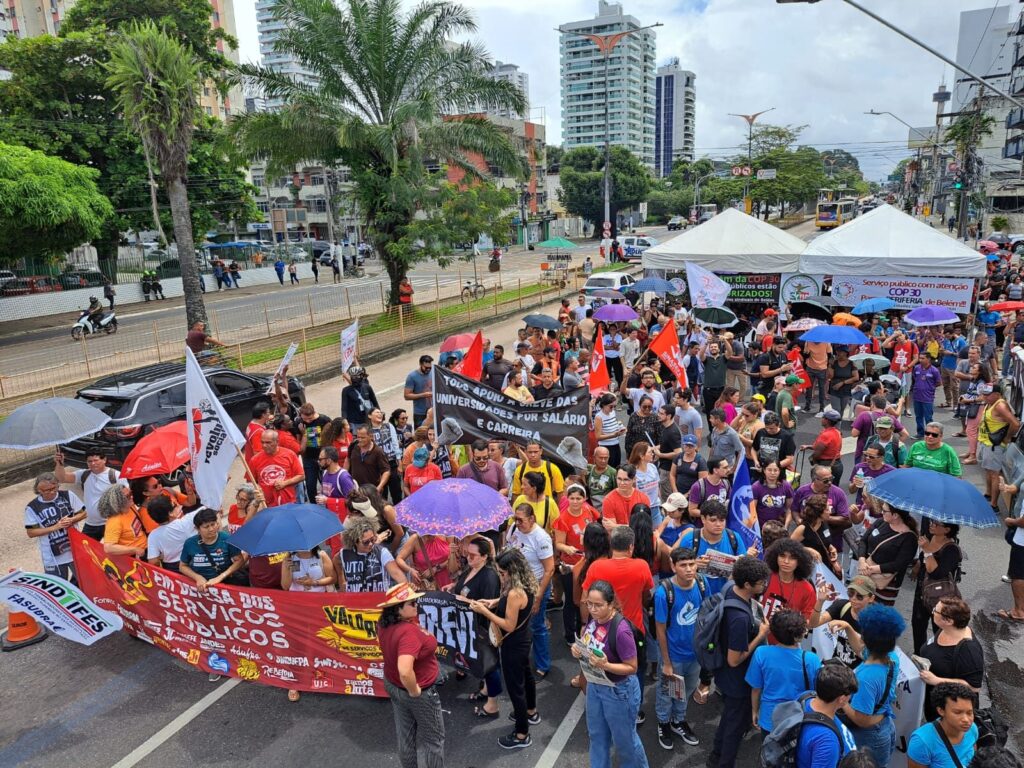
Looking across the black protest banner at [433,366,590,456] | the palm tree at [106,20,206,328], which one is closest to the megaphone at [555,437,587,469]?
the black protest banner at [433,366,590,456]

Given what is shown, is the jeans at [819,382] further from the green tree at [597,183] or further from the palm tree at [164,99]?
the green tree at [597,183]

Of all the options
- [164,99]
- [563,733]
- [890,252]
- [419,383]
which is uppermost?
[164,99]

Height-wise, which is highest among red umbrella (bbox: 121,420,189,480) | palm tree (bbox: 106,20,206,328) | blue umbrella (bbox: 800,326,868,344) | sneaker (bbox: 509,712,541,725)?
palm tree (bbox: 106,20,206,328)

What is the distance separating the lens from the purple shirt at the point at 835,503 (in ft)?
21.6

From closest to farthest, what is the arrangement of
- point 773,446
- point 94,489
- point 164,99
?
point 94,489 → point 773,446 → point 164,99

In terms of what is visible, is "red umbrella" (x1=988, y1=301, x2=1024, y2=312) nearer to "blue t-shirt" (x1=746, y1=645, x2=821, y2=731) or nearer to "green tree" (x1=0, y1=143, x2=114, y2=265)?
"blue t-shirt" (x1=746, y1=645, x2=821, y2=731)

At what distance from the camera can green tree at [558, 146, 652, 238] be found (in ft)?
242

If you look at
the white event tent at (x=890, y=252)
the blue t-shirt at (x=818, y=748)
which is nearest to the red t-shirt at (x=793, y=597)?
the blue t-shirt at (x=818, y=748)

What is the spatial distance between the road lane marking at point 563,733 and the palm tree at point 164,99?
16763 mm

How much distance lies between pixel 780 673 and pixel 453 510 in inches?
98.4

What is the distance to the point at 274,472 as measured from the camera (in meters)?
7.92

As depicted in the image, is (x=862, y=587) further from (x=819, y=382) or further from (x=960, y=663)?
(x=819, y=382)

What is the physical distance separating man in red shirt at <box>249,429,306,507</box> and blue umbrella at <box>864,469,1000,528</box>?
18.8 ft

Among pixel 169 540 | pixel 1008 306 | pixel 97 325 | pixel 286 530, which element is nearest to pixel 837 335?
pixel 1008 306
